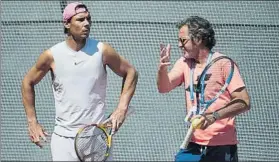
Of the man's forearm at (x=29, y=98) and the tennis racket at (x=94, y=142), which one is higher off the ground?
the man's forearm at (x=29, y=98)

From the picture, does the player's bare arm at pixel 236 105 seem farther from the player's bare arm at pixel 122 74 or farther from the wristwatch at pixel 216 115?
the player's bare arm at pixel 122 74

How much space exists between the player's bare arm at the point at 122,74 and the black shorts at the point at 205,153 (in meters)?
0.50

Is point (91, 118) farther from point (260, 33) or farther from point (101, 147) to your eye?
point (260, 33)

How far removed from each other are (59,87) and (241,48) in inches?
96.1

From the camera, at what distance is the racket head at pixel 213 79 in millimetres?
4723

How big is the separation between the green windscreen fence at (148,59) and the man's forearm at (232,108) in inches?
92.3

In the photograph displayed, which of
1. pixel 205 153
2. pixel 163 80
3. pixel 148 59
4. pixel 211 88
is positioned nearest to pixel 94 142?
pixel 163 80

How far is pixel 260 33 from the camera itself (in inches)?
273

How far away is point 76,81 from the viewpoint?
499 centimetres

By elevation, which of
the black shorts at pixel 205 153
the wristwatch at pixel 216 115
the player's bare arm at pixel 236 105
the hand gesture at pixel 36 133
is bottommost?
the black shorts at pixel 205 153

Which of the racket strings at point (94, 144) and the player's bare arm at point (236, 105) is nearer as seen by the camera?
the player's bare arm at point (236, 105)

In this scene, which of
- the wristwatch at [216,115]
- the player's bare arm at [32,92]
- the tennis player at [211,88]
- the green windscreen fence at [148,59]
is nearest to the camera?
the wristwatch at [216,115]

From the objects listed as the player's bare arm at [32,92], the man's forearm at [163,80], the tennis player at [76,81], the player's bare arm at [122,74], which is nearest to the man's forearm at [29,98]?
the player's bare arm at [32,92]

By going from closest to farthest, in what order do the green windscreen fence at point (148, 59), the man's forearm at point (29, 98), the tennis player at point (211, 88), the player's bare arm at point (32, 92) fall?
the tennis player at point (211, 88), the player's bare arm at point (32, 92), the man's forearm at point (29, 98), the green windscreen fence at point (148, 59)
